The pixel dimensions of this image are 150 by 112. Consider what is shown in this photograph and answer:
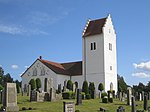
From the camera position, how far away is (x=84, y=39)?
6419 centimetres

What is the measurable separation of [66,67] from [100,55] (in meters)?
9.90

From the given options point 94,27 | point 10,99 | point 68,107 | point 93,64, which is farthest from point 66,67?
point 68,107

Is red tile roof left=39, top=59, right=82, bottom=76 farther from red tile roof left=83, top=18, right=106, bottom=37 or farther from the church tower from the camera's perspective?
red tile roof left=83, top=18, right=106, bottom=37

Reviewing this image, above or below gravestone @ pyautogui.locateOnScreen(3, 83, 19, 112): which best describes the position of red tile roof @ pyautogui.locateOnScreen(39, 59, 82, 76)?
above

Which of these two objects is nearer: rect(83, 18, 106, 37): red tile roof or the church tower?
the church tower

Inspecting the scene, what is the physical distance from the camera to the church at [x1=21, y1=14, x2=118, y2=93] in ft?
199

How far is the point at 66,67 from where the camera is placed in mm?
67562

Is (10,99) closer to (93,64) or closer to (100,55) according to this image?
(100,55)

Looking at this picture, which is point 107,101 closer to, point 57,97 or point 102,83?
point 57,97

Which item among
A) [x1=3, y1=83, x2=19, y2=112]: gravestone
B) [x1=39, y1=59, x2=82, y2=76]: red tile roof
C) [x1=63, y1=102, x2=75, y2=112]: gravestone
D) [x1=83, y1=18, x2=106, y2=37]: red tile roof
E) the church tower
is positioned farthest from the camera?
[x1=83, y1=18, x2=106, y2=37]: red tile roof

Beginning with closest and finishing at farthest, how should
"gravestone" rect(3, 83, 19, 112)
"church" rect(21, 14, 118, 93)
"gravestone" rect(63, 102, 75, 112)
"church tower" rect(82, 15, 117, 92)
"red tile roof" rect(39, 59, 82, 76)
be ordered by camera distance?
"gravestone" rect(63, 102, 75, 112), "gravestone" rect(3, 83, 19, 112), "church tower" rect(82, 15, 117, 92), "church" rect(21, 14, 118, 93), "red tile roof" rect(39, 59, 82, 76)

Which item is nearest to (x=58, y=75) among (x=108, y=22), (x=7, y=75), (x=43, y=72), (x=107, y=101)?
(x=43, y=72)

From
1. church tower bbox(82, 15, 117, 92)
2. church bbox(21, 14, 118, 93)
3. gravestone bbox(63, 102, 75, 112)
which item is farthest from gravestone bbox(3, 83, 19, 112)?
church tower bbox(82, 15, 117, 92)

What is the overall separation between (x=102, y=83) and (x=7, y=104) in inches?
1506
